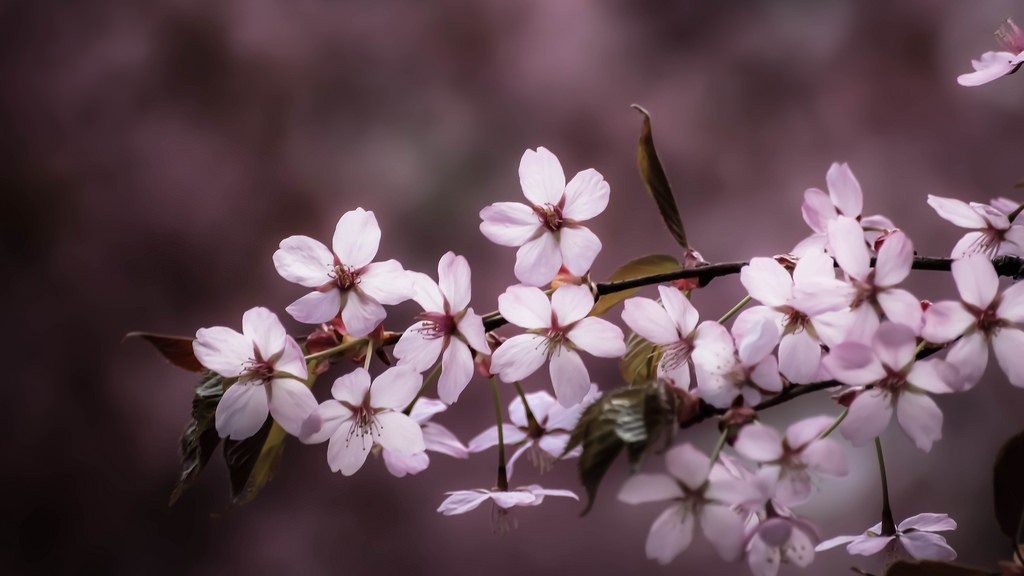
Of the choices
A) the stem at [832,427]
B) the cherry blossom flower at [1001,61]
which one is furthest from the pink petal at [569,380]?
the cherry blossom flower at [1001,61]

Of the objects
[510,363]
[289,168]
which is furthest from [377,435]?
[289,168]

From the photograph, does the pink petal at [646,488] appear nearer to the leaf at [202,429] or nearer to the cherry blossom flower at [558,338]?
the cherry blossom flower at [558,338]

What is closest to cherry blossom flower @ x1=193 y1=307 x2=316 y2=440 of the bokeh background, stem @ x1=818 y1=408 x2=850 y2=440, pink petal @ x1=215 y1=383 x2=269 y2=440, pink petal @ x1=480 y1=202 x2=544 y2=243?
pink petal @ x1=215 y1=383 x2=269 y2=440

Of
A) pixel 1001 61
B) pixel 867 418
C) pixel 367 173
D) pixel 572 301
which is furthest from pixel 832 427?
pixel 367 173

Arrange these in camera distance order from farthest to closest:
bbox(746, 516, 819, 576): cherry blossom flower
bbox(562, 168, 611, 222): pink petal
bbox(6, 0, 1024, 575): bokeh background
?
bbox(6, 0, 1024, 575): bokeh background, bbox(562, 168, 611, 222): pink petal, bbox(746, 516, 819, 576): cherry blossom flower

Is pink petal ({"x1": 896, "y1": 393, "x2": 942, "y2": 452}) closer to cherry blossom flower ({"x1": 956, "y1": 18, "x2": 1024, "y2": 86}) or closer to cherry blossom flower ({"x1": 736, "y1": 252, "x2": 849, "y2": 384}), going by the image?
cherry blossom flower ({"x1": 736, "y1": 252, "x2": 849, "y2": 384})

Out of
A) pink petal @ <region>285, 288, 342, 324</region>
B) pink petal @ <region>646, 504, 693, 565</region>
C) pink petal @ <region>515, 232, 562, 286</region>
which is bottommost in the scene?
pink petal @ <region>646, 504, 693, 565</region>

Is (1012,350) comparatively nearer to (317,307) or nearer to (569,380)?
(569,380)
